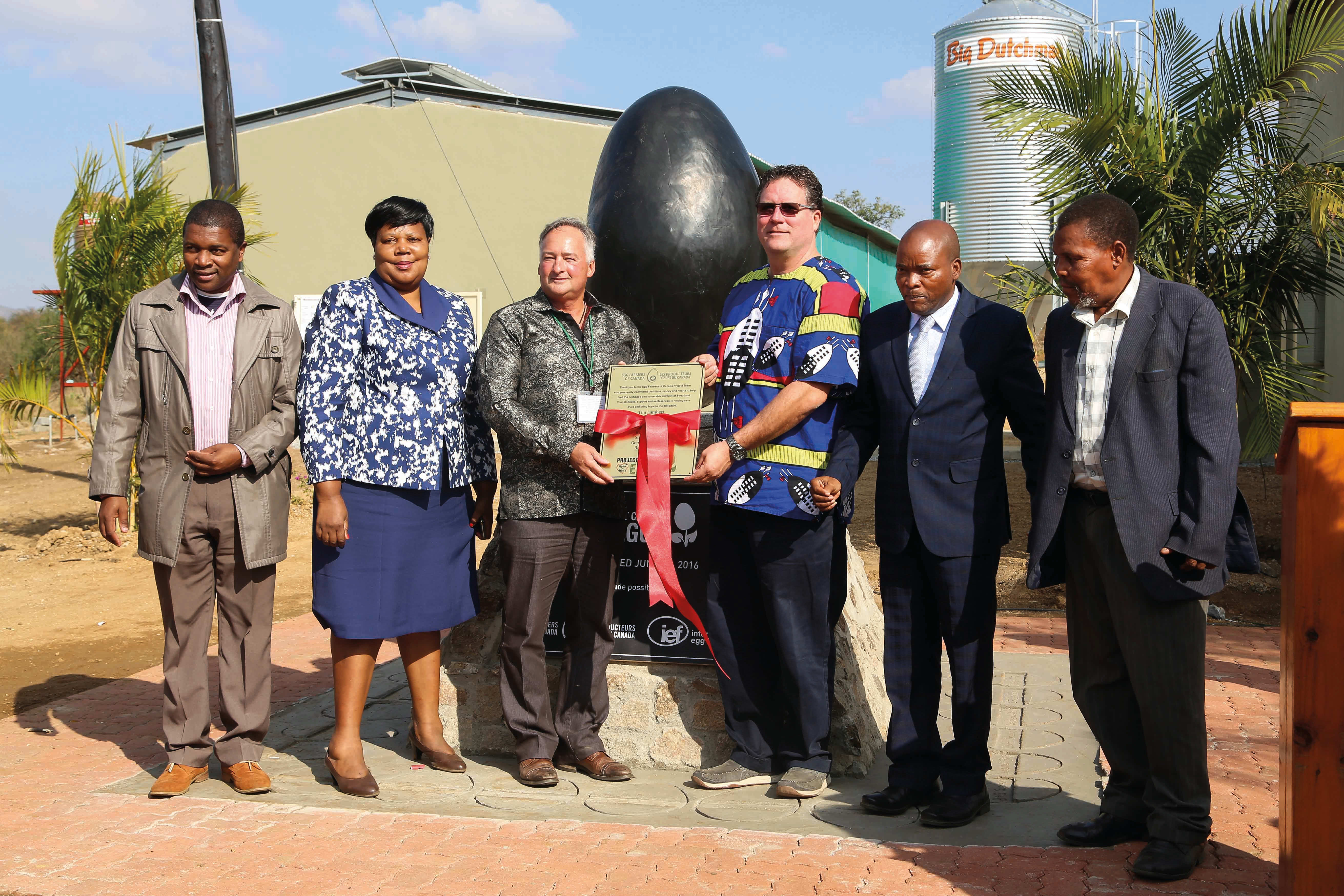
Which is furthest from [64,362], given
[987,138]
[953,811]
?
[987,138]

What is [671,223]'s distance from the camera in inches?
212

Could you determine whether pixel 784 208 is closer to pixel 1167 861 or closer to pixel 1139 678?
pixel 1139 678

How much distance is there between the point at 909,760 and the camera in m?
3.87

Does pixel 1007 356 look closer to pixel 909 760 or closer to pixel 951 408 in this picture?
pixel 951 408

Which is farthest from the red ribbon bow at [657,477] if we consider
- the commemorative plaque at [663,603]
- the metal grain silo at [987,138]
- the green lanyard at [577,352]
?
the metal grain silo at [987,138]

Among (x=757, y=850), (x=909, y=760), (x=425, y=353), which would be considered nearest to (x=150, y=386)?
(x=425, y=353)

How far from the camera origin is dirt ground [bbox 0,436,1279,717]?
6.58 metres

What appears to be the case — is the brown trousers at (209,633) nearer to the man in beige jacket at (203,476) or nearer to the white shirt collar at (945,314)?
the man in beige jacket at (203,476)

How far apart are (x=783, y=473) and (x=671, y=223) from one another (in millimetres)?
1930

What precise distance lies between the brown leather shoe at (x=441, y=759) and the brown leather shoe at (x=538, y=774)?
1.07 ft

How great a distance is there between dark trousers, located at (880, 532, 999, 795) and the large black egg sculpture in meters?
2.04

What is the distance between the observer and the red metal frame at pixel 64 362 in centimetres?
1043

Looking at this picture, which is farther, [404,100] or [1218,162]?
[404,100]

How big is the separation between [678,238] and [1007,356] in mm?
2134
